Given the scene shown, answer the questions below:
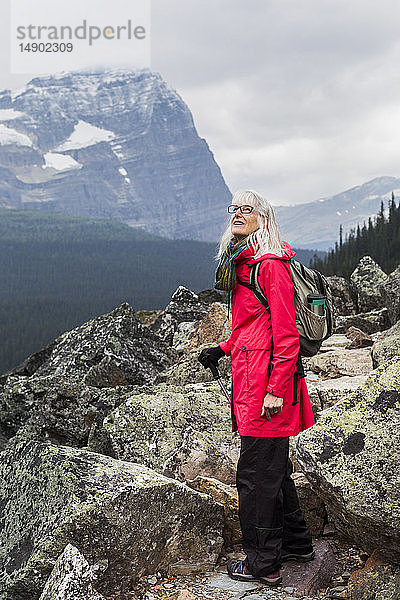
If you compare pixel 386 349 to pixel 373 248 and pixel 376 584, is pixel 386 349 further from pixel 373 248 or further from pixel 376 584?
pixel 373 248

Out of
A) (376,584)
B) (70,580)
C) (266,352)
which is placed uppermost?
(266,352)

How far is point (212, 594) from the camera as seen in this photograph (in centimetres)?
557

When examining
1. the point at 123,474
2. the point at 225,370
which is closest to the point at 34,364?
the point at 225,370

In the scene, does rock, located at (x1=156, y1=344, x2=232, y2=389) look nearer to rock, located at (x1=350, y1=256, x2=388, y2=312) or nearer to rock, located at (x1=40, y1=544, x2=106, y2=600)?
rock, located at (x1=40, y1=544, x2=106, y2=600)

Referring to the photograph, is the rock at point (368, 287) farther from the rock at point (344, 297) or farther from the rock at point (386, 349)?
the rock at point (386, 349)

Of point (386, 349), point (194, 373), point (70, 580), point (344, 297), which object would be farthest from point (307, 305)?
point (344, 297)

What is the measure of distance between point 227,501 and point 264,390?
1.67 metres

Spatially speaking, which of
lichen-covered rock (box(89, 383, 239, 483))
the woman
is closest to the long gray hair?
the woman

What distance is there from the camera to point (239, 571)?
577 centimetres

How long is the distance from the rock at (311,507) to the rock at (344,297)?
2206cm

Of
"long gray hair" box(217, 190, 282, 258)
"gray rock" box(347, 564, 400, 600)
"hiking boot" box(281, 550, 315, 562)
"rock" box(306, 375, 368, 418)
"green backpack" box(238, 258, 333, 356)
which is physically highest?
"long gray hair" box(217, 190, 282, 258)

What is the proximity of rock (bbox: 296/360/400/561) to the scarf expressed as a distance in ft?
5.05

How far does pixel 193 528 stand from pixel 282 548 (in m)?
0.90

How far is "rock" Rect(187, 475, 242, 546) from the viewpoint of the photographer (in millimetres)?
6539
